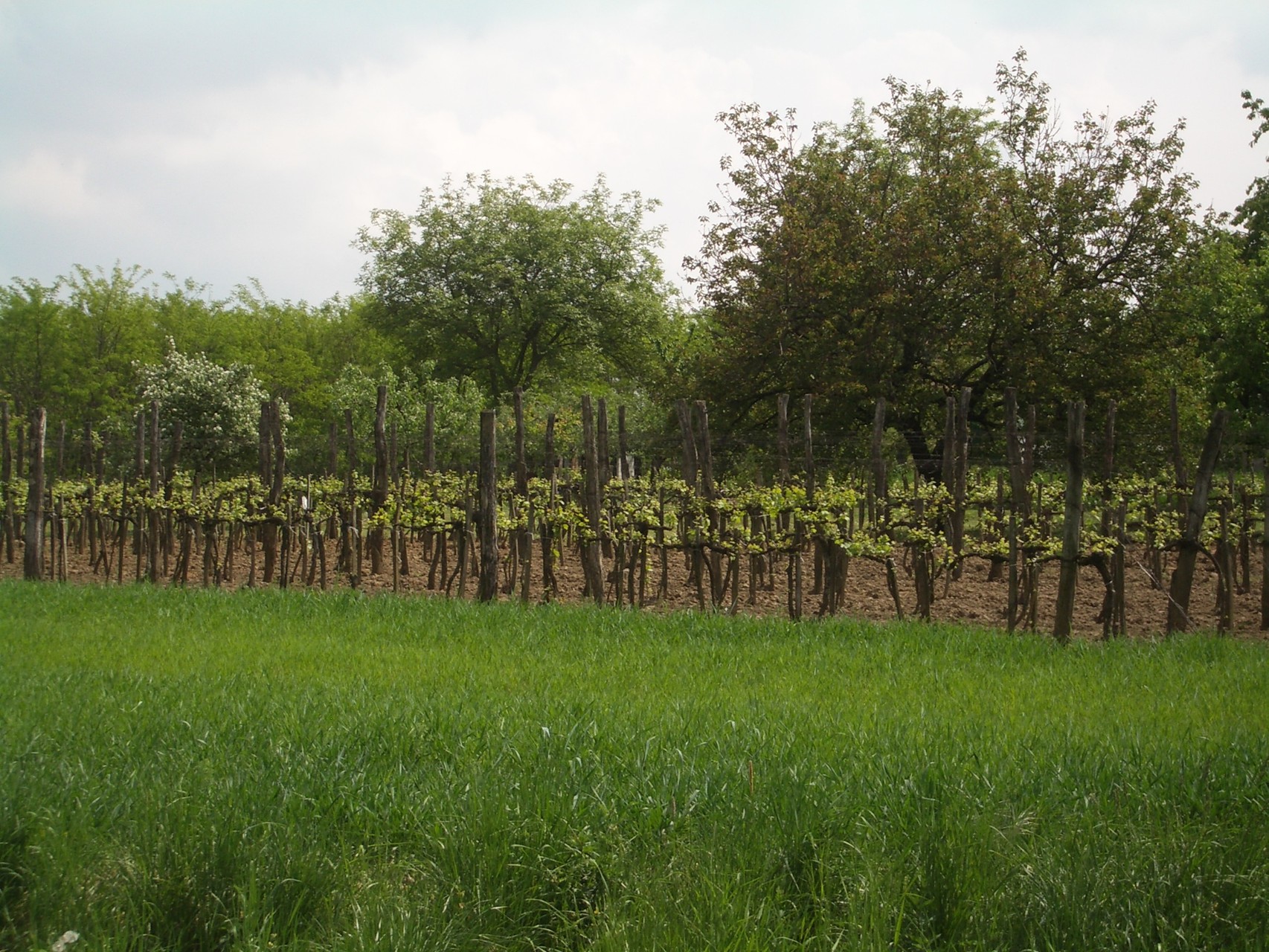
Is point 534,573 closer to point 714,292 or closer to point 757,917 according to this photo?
point 714,292

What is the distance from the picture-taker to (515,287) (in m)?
43.7

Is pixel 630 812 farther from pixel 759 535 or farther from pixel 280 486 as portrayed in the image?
pixel 280 486

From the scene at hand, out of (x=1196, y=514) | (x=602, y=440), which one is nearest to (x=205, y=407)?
(x=602, y=440)

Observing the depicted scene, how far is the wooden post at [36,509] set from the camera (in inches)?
611

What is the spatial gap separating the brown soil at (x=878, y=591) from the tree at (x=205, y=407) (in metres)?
11.4

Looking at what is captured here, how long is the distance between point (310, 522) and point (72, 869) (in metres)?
12.3

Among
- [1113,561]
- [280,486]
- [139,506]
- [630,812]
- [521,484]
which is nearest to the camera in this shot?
[630,812]

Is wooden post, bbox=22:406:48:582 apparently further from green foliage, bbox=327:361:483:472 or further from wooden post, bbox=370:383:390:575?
green foliage, bbox=327:361:483:472

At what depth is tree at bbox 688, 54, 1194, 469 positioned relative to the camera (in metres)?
24.4

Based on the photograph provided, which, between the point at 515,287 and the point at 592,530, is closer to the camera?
the point at 592,530

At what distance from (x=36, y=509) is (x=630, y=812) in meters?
14.2

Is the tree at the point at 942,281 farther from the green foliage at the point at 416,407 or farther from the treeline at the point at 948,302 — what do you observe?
the green foliage at the point at 416,407

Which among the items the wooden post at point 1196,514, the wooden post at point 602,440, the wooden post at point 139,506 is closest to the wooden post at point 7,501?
the wooden post at point 139,506

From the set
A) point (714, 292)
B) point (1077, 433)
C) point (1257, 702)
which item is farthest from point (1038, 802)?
point (714, 292)
